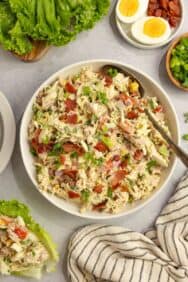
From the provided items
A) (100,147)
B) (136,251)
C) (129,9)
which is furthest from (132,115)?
(136,251)

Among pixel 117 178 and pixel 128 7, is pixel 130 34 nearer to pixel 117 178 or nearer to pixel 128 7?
pixel 128 7

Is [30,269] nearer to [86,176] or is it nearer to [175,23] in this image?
[86,176]

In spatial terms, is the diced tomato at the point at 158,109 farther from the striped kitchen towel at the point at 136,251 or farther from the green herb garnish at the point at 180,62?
the striped kitchen towel at the point at 136,251

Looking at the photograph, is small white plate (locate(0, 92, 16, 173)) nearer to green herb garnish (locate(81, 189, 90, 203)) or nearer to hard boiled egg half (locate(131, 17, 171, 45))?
green herb garnish (locate(81, 189, 90, 203))

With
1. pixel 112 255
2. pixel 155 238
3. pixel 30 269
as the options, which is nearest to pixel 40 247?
pixel 30 269

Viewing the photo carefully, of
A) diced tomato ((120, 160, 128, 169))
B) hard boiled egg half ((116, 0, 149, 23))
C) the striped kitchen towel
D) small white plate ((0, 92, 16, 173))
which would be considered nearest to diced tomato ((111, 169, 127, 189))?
diced tomato ((120, 160, 128, 169))

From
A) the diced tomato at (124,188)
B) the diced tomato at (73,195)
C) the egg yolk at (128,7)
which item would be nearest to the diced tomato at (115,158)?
the diced tomato at (124,188)
